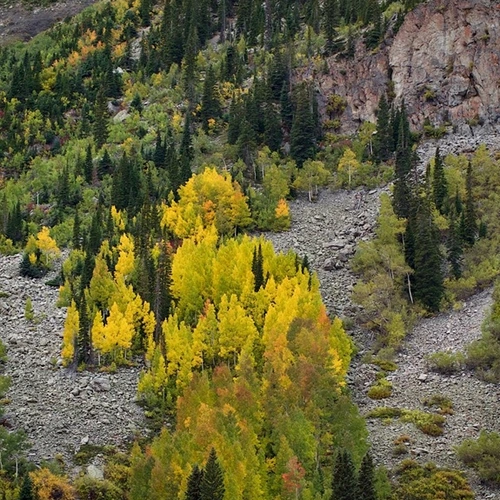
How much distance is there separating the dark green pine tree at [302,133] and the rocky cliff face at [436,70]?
24.8 feet

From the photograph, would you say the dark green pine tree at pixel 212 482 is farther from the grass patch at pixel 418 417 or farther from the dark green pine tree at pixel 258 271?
the dark green pine tree at pixel 258 271

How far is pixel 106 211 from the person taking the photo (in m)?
109

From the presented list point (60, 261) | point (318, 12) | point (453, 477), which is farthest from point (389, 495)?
point (318, 12)

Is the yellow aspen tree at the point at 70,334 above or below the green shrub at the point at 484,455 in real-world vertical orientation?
above

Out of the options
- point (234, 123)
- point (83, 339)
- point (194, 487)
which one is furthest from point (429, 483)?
point (234, 123)

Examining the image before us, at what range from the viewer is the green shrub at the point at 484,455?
1988 inches

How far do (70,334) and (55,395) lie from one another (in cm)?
898

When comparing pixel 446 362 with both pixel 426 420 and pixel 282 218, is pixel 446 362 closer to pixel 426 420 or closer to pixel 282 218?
pixel 426 420

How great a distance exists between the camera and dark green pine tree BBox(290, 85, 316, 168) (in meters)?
120

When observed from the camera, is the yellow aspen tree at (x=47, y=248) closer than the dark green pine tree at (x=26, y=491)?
No

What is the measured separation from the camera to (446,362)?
2734 inches

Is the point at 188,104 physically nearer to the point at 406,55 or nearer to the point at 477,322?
the point at 406,55

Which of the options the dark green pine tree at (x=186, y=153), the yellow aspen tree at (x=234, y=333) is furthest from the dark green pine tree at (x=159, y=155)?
the yellow aspen tree at (x=234, y=333)

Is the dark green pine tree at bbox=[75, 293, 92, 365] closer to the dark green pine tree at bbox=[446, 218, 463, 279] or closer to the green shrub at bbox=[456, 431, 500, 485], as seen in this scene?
the green shrub at bbox=[456, 431, 500, 485]
